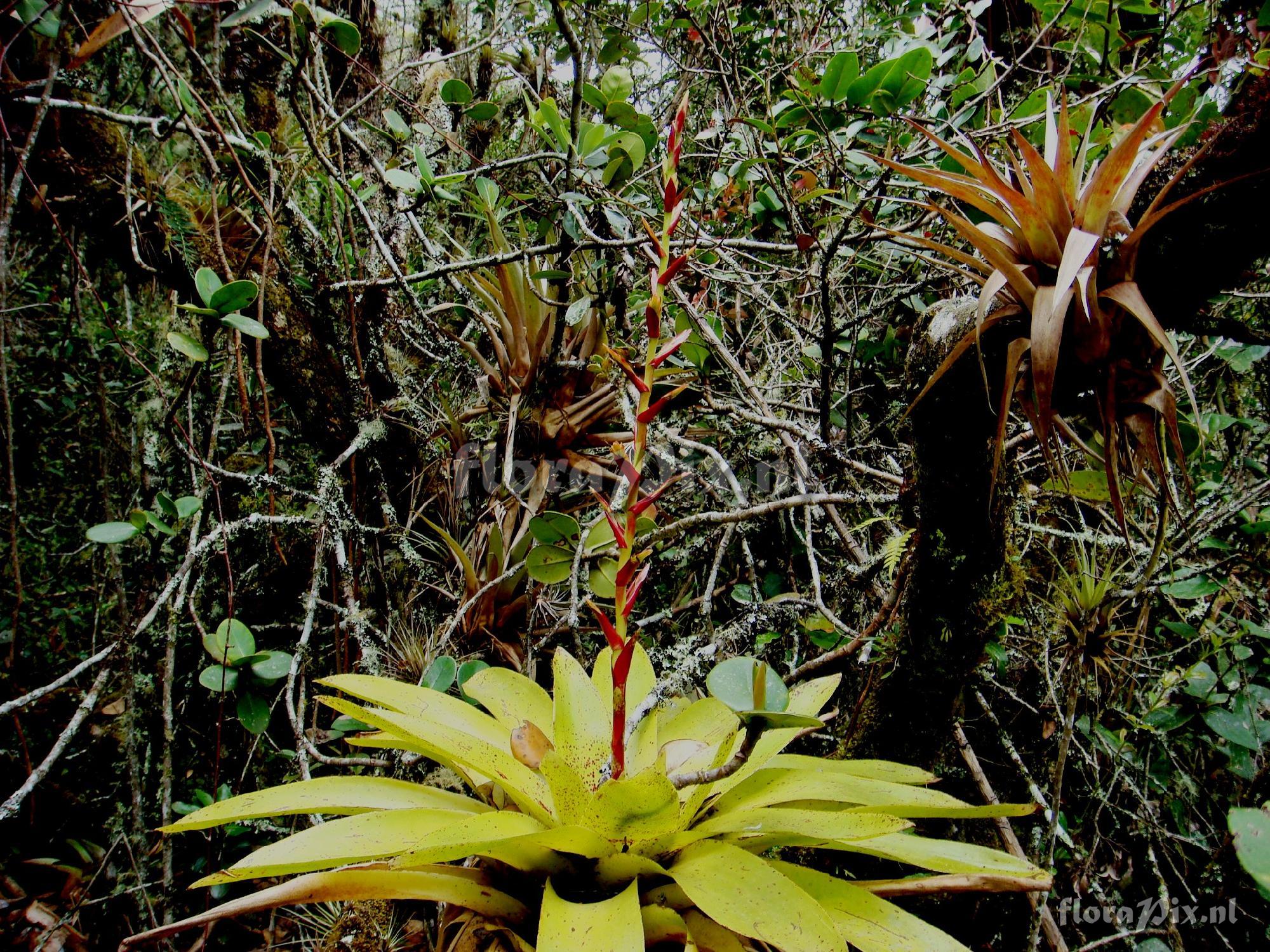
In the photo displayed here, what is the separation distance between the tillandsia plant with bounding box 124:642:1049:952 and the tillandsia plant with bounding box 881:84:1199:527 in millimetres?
411

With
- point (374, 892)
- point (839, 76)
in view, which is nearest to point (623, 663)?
point (374, 892)

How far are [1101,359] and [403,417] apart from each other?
1312mm

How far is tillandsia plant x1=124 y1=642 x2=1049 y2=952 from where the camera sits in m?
0.54

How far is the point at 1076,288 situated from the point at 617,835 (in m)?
0.70

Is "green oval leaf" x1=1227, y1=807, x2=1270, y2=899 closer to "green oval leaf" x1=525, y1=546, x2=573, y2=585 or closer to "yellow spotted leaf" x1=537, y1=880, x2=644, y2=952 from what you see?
"yellow spotted leaf" x1=537, y1=880, x2=644, y2=952

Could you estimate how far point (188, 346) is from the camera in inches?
38.4

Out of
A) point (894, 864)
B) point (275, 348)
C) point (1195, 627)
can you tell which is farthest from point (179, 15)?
point (1195, 627)

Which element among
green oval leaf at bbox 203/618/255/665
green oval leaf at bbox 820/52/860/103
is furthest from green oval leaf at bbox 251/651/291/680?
green oval leaf at bbox 820/52/860/103

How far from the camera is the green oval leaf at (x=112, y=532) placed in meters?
0.95

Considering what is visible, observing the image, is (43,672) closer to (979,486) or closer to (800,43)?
(979,486)

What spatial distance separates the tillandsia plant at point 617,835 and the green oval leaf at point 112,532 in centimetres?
51

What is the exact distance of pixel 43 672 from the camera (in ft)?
4.41

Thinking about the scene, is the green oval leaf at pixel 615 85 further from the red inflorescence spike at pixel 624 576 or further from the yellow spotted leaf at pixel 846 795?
the yellow spotted leaf at pixel 846 795

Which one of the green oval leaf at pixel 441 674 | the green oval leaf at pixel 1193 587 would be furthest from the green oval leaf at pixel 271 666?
the green oval leaf at pixel 1193 587
